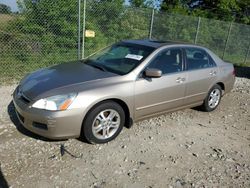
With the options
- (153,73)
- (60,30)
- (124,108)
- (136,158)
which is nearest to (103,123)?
(124,108)

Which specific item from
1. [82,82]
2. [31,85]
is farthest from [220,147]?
[31,85]

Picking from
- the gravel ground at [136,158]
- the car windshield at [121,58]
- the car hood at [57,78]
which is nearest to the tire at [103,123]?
the gravel ground at [136,158]

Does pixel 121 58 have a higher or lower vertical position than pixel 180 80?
higher

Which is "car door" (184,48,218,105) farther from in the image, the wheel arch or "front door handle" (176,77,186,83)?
the wheel arch

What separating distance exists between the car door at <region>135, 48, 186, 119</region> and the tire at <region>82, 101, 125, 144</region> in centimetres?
36

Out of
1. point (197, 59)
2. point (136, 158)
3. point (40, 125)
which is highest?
point (197, 59)

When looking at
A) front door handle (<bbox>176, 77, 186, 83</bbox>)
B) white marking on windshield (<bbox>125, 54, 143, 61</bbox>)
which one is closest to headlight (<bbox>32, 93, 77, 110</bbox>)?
white marking on windshield (<bbox>125, 54, 143, 61</bbox>)

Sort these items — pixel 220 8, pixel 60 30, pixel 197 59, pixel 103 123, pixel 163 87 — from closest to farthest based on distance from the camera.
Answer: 1. pixel 103 123
2. pixel 163 87
3. pixel 197 59
4. pixel 60 30
5. pixel 220 8

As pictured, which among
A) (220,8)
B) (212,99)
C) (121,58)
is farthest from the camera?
(220,8)

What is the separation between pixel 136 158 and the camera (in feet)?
11.5

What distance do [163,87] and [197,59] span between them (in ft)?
4.07

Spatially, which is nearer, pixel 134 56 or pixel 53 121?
pixel 53 121

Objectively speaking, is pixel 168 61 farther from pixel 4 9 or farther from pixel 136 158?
pixel 4 9

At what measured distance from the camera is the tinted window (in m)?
4.23
